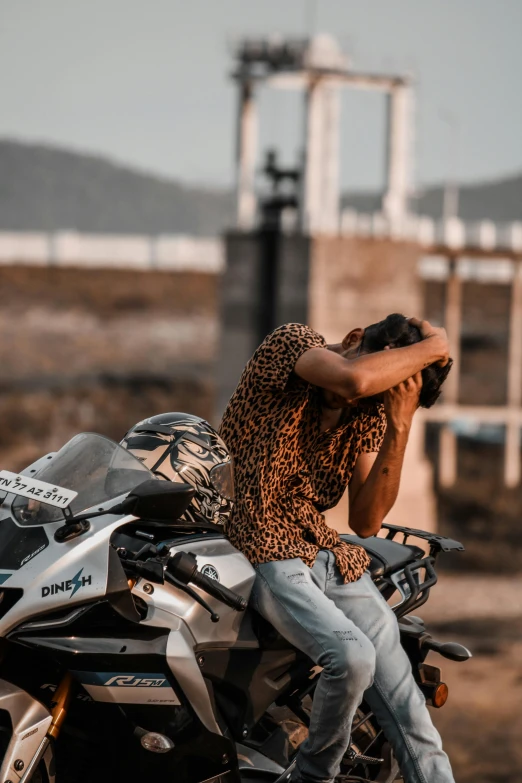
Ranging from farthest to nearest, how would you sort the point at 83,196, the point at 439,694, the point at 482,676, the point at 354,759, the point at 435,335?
the point at 83,196, the point at 482,676, the point at 439,694, the point at 354,759, the point at 435,335

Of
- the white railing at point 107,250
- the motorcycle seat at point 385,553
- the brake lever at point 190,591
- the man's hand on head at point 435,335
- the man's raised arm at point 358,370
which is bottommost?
the white railing at point 107,250

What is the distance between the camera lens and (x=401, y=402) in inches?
160

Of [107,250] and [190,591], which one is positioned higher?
[190,591]

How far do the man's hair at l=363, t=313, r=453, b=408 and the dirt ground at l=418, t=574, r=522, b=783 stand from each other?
7.72 metres

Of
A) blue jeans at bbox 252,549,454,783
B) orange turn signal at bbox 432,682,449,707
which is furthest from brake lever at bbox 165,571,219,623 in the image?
orange turn signal at bbox 432,682,449,707

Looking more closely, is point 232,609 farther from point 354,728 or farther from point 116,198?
point 116,198

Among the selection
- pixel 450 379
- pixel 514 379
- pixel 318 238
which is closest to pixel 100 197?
pixel 514 379

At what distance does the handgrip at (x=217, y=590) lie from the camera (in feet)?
11.3

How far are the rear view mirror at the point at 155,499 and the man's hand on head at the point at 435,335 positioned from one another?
3.42 feet

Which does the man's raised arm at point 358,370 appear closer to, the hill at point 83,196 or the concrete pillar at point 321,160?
the concrete pillar at point 321,160

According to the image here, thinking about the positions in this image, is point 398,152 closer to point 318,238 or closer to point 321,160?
point 321,160

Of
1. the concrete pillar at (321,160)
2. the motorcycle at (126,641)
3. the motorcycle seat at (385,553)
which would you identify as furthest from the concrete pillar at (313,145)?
the motorcycle at (126,641)

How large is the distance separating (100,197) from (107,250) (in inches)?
847

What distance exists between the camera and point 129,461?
3691mm
